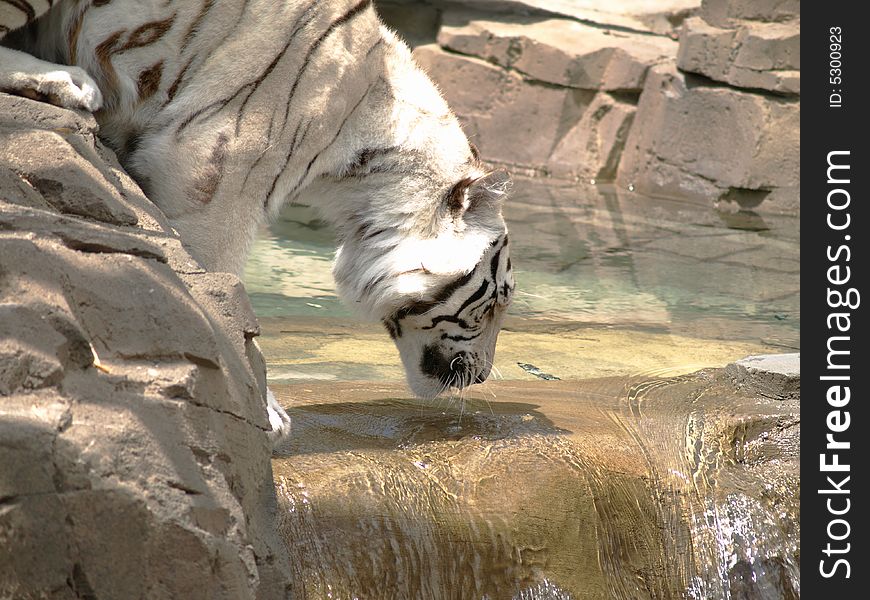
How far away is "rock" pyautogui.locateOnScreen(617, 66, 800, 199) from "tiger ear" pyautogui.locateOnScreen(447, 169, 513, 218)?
20.8 ft

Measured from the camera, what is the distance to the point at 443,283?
11.2ft

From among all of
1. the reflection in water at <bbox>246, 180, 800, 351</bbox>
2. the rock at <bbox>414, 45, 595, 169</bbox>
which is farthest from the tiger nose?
the rock at <bbox>414, 45, 595, 169</bbox>

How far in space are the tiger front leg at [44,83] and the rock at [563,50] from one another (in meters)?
7.59

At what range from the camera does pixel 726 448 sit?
11.6ft

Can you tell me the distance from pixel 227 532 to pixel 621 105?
8483 millimetres

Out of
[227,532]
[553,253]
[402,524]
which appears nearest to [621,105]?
[553,253]

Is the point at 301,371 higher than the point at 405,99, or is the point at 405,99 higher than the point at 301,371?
the point at 405,99

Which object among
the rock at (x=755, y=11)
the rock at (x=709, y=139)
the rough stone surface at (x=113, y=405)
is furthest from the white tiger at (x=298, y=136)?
the rock at (x=755, y=11)

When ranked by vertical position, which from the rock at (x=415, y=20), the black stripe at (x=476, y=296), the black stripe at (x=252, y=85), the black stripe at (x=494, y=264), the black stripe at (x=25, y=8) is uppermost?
the rock at (x=415, y=20)

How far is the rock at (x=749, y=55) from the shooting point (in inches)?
356

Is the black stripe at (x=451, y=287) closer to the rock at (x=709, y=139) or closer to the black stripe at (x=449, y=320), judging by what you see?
the black stripe at (x=449, y=320)

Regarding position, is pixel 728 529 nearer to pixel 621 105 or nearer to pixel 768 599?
pixel 768 599
